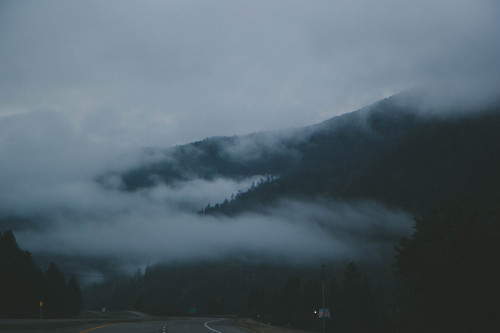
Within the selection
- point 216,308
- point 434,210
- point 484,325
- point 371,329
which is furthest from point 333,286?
point 484,325

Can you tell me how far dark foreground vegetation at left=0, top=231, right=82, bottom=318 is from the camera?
73.2m

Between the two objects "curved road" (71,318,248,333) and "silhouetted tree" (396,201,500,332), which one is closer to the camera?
"silhouetted tree" (396,201,500,332)

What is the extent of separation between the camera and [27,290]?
3027 inches

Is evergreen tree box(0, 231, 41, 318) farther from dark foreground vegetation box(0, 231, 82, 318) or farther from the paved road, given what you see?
the paved road

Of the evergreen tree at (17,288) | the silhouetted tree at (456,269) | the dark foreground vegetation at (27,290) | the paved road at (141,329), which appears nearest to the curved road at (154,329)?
the paved road at (141,329)

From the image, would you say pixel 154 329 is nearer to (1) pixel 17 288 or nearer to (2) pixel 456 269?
(2) pixel 456 269

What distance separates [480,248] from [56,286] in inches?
3118

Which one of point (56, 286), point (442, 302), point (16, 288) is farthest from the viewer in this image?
point (56, 286)

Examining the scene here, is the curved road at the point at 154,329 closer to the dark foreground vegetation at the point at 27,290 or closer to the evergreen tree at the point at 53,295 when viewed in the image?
the dark foreground vegetation at the point at 27,290

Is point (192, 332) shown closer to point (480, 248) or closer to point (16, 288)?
point (480, 248)

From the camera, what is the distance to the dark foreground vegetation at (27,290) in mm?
73250

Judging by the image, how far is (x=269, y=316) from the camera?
451 feet

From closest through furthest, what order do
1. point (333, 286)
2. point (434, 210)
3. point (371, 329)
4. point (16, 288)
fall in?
point (434, 210) → point (16, 288) → point (371, 329) → point (333, 286)

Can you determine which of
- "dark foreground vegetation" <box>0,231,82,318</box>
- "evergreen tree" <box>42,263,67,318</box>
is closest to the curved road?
"dark foreground vegetation" <box>0,231,82,318</box>
